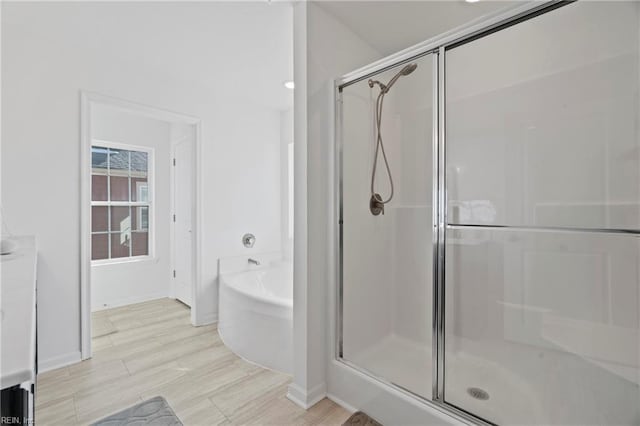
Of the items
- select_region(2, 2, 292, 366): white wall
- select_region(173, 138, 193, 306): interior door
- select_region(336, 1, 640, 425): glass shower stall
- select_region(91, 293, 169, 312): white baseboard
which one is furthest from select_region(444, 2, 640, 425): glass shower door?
select_region(91, 293, 169, 312): white baseboard

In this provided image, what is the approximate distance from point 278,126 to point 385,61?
2279 millimetres

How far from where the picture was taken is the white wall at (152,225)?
3582 millimetres

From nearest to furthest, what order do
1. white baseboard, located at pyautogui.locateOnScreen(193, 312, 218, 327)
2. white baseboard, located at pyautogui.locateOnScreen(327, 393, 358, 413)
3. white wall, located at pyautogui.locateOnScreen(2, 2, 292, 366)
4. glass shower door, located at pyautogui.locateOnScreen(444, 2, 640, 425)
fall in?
glass shower door, located at pyautogui.locateOnScreen(444, 2, 640, 425) < white baseboard, located at pyautogui.locateOnScreen(327, 393, 358, 413) < white wall, located at pyautogui.locateOnScreen(2, 2, 292, 366) < white baseboard, located at pyautogui.locateOnScreen(193, 312, 218, 327)

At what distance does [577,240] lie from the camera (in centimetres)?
159

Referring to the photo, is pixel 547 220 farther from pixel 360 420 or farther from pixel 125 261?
pixel 125 261

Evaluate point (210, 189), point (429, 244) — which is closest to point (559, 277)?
point (429, 244)

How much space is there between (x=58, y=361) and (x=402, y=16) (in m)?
3.46

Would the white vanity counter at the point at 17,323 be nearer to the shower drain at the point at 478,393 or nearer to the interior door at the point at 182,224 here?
the shower drain at the point at 478,393

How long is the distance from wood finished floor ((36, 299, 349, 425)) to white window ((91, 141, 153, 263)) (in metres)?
1.30

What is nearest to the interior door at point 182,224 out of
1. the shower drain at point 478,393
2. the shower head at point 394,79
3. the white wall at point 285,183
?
the white wall at point 285,183

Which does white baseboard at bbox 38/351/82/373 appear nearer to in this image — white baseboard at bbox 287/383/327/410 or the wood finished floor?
the wood finished floor

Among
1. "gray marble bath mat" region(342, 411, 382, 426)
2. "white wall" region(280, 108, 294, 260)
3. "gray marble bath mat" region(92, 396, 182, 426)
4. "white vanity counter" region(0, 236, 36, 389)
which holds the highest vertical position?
"white wall" region(280, 108, 294, 260)

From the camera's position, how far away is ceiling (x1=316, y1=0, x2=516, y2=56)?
1.91 m

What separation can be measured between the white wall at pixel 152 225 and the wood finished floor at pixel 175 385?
0.88m
